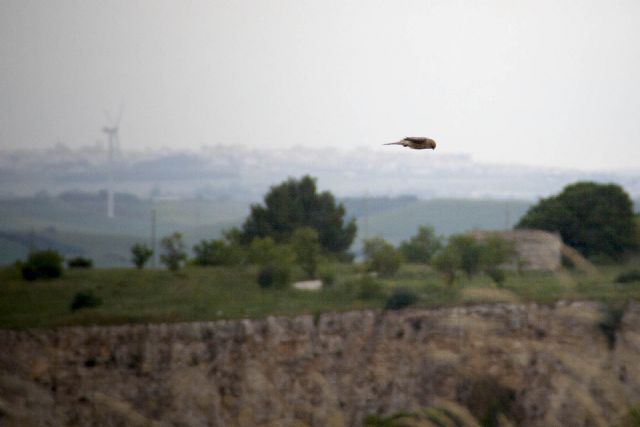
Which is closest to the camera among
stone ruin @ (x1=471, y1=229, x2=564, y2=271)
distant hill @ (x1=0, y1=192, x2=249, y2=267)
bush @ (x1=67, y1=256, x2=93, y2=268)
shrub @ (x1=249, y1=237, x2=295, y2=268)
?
shrub @ (x1=249, y1=237, x2=295, y2=268)

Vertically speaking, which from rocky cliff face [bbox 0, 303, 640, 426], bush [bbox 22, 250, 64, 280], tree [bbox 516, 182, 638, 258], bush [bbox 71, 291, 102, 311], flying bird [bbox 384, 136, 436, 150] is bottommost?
rocky cliff face [bbox 0, 303, 640, 426]

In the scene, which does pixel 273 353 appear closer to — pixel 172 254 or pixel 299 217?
pixel 172 254

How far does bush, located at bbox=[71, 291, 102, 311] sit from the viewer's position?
19.0 m

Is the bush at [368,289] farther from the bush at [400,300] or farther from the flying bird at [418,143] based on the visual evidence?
the flying bird at [418,143]

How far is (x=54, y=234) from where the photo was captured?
45.3m

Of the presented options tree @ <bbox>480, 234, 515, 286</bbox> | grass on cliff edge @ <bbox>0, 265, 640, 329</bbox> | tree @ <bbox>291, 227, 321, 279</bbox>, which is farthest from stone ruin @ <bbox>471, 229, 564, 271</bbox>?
tree @ <bbox>291, 227, 321, 279</bbox>

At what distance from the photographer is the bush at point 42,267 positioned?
2253cm

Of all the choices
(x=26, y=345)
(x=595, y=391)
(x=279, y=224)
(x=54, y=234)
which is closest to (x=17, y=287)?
(x=26, y=345)

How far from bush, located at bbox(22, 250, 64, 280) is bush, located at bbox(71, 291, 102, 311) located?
3.35 m

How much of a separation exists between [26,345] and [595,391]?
17.1 m

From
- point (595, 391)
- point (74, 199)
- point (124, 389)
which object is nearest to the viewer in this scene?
point (595, 391)

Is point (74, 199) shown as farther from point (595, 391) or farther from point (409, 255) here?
point (595, 391)

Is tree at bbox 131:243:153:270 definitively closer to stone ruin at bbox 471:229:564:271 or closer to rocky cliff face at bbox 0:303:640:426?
rocky cliff face at bbox 0:303:640:426

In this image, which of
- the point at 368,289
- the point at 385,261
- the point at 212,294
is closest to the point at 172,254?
the point at 212,294
